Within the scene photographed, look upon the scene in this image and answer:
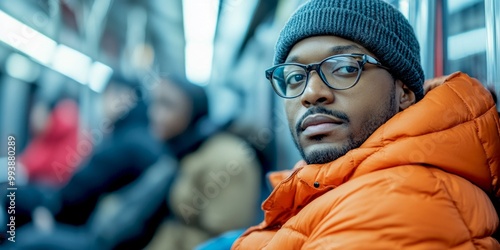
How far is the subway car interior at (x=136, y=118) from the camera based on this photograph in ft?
6.16

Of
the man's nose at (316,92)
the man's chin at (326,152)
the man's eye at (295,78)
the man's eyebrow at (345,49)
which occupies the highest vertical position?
the man's eyebrow at (345,49)

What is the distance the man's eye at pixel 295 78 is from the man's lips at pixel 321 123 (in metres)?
0.11

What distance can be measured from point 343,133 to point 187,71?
1.27m

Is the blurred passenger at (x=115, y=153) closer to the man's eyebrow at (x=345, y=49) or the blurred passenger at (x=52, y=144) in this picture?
the blurred passenger at (x=52, y=144)

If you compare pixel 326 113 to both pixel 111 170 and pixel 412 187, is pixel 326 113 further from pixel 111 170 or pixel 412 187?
pixel 111 170

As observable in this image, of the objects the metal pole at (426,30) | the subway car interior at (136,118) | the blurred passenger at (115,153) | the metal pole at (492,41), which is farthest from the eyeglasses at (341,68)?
the blurred passenger at (115,153)

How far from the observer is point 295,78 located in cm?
102

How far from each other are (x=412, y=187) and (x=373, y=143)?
0.15 metres

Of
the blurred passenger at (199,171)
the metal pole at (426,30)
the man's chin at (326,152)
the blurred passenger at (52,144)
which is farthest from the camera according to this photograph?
the blurred passenger at (199,171)

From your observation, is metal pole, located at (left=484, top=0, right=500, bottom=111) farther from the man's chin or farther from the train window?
the man's chin

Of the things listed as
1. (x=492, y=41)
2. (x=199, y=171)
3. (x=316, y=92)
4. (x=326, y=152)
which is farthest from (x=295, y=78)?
(x=199, y=171)

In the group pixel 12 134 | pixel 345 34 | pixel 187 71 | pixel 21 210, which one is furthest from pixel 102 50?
pixel 345 34

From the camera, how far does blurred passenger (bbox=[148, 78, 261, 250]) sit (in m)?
2.00

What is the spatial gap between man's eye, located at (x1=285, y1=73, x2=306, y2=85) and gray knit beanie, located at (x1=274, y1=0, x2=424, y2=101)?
0.08 m
